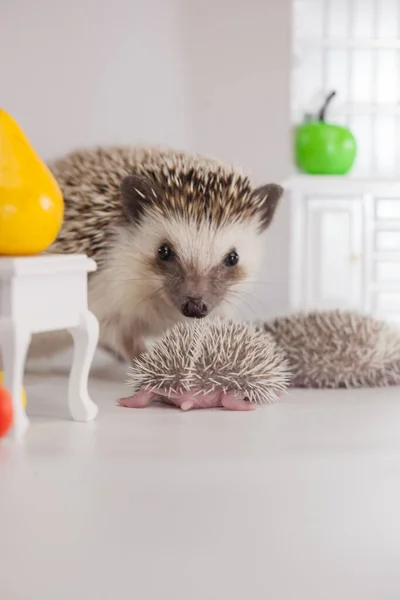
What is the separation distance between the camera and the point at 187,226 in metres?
2.51

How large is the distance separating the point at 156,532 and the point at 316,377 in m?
1.04

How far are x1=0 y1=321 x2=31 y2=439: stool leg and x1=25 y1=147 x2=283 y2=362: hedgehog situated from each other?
679mm

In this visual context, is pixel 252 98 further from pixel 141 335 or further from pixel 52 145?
pixel 141 335

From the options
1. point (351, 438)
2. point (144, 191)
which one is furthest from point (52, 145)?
point (351, 438)

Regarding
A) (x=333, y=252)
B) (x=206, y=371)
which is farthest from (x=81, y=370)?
(x=333, y=252)

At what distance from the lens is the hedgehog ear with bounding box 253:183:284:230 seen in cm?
267

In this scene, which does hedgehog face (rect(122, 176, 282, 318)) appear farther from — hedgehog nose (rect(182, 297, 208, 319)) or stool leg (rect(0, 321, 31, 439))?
stool leg (rect(0, 321, 31, 439))

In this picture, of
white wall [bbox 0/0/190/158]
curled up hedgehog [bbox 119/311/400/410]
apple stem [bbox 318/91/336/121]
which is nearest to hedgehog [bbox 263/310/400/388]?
curled up hedgehog [bbox 119/311/400/410]

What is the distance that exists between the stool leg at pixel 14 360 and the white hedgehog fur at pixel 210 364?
0.43m

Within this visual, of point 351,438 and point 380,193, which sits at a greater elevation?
point 380,193

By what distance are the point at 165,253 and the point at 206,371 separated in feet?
1.71

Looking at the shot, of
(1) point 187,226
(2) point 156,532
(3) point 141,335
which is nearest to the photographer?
(2) point 156,532

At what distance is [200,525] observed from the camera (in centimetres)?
160

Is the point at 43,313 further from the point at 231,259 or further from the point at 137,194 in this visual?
the point at 231,259
